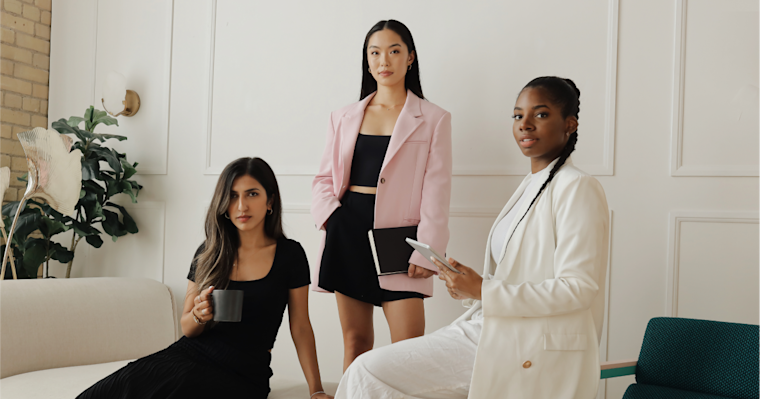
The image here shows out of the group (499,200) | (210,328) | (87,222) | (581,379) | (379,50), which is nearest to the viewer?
(581,379)

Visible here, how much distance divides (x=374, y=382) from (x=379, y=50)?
1.37 metres

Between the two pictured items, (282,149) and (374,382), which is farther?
(282,149)

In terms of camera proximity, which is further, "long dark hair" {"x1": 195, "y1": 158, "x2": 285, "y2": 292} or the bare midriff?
the bare midriff

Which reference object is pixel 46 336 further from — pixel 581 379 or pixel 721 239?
pixel 721 239

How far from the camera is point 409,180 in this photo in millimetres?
2326

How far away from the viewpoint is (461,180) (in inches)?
120

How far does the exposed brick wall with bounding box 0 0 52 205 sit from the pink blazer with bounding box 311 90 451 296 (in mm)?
2633

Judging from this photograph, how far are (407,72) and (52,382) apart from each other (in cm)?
187

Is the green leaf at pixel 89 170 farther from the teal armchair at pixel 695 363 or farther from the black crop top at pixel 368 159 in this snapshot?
the teal armchair at pixel 695 363

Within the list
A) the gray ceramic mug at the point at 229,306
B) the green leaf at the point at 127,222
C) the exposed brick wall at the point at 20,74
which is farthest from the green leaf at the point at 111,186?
the gray ceramic mug at the point at 229,306

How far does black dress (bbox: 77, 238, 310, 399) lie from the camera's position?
6.02 feet

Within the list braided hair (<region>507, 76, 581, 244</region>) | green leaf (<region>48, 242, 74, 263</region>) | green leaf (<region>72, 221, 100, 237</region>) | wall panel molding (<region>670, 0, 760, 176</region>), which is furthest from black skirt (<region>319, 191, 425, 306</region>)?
green leaf (<region>48, 242, 74, 263</region>)

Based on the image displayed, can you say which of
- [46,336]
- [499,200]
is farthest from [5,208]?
[499,200]

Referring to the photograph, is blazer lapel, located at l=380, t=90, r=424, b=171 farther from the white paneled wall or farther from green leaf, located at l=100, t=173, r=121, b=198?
green leaf, located at l=100, t=173, r=121, b=198
